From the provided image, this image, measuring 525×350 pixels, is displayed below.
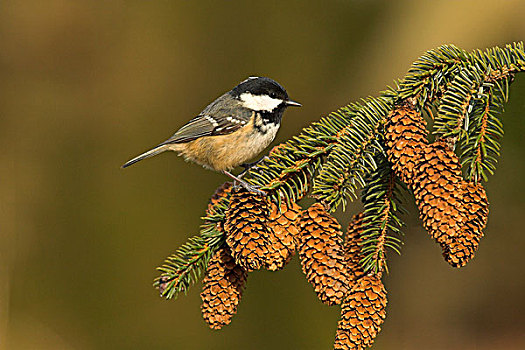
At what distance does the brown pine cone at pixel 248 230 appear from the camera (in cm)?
113

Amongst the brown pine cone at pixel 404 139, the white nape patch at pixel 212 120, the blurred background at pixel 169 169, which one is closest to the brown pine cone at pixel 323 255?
the brown pine cone at pixel 404 139

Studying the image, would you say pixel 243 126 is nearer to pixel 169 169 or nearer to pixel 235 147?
pixel 235 147

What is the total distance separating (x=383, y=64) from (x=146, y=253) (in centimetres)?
231

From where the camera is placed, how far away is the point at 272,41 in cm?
438

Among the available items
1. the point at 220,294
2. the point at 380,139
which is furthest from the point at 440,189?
the point at 220,294

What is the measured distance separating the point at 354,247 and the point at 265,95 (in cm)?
111

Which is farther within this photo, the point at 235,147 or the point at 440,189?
the point at 235,147

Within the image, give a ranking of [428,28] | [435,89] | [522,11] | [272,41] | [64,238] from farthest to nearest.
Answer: [272,41], [64,238], [428,28], [522,11], [435,89]

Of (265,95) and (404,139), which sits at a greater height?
(404,139)

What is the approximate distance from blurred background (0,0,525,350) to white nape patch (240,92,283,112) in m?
1.72

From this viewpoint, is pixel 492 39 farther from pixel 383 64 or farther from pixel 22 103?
pixel 22 103

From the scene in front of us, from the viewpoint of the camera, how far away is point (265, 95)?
2.23m

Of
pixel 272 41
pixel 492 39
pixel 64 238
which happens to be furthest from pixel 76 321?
pixel 492 39

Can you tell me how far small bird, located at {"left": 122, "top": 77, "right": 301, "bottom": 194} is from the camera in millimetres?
2203
